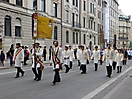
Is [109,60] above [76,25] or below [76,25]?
below

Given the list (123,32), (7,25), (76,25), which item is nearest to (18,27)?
(7,25)

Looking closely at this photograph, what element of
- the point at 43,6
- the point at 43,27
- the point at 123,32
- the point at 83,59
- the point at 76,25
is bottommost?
the point at 83,59

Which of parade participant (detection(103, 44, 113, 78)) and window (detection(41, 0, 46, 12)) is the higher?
window (detection(41, 0, 46, 12))

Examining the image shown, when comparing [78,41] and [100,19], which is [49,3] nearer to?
[78,41]

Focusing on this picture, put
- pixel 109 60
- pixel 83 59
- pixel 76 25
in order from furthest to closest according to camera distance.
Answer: pixel 76 25
pixel 83 59
pixel 109 60

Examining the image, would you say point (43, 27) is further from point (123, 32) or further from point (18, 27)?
point (123, 32)

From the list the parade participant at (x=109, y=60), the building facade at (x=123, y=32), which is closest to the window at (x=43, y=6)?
the parade participant at (x=109, y=60)

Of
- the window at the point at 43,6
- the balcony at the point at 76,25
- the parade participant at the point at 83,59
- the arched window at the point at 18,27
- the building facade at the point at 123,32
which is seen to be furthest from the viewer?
the building facade at the point at 123,32

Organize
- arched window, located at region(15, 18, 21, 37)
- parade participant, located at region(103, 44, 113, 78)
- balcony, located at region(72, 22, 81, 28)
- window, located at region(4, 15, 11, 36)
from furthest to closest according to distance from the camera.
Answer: balcony, located at region(72, 22, 81, 28)
arched window, located at region(15, 18, 21, 37)
window, located at region(4, 15, 11, 36)
parade participant, located at region(103, 44, 113, 78)

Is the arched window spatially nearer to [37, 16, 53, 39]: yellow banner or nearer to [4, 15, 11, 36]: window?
[4, 15, 11, 36]: window

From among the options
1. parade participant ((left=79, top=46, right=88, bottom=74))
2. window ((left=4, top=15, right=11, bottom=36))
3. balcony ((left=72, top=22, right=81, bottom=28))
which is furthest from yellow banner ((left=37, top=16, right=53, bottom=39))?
balcony ((left=72, top=22, right=81, bottom=28))

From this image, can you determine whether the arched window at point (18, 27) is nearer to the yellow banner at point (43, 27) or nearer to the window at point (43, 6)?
the yellow banner at point (43, 27)

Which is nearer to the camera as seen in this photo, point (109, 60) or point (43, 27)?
point (109, 60)

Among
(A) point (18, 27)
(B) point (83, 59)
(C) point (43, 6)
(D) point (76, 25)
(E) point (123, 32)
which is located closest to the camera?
(B) point (83, 59)
